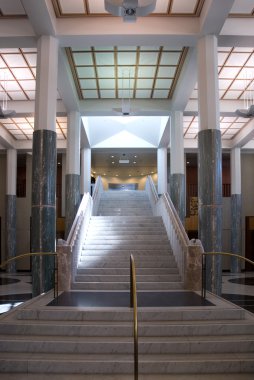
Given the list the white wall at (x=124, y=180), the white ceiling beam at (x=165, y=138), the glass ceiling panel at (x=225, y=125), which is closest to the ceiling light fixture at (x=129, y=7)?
the white ceiling beam at (x=165, y=138)

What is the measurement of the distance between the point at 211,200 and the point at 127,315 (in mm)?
4445

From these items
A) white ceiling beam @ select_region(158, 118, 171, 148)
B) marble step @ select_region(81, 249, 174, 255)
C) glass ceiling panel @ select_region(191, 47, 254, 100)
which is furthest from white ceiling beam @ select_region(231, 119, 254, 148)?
marble step @ select_region(81, 249, 174, 255)

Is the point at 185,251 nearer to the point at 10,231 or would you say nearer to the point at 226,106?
the point at 226,106

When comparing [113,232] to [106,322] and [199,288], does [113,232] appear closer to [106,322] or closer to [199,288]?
[199,288]

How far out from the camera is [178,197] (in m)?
16.7

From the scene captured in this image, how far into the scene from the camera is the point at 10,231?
23.9 metres

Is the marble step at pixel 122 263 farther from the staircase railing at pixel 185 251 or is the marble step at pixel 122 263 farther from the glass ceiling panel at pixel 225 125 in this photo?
the glass ceiling panel at pixel 225 125

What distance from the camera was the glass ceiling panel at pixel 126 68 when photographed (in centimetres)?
1280

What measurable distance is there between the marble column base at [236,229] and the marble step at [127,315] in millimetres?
17221

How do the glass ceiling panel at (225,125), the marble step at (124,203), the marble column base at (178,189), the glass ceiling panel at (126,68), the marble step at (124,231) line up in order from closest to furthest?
the glass ceiling panel at (126,68)
the marble step at (124,231)
the marble column base at (178,189)
the marble step at (124,203)
the glass ceiling panel at (225,125)

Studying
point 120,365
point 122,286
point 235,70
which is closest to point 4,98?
point 235,70

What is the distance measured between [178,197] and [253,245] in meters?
11.1

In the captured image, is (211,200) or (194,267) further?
(211,200)

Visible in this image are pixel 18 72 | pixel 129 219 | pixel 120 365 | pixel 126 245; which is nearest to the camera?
pixel 120 365
